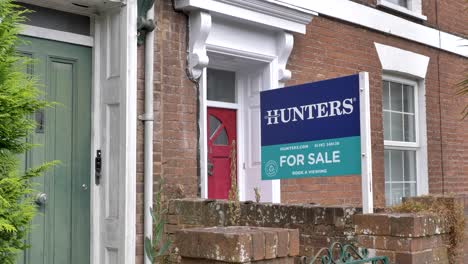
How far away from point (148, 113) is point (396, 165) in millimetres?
4622

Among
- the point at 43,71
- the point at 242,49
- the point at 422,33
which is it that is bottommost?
the point at 43,71

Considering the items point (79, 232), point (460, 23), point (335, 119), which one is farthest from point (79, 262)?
point (460, 23)

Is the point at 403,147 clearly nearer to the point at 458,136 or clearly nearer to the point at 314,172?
the point at 458,136

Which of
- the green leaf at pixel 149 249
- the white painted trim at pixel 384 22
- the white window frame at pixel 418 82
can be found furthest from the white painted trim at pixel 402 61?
the green leaf at pixel 149 249

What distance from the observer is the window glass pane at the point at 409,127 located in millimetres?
9273

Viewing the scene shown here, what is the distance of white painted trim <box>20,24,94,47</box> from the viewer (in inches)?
210

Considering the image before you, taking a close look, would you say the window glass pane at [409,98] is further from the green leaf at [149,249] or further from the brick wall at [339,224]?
the green leaf at [149,249]

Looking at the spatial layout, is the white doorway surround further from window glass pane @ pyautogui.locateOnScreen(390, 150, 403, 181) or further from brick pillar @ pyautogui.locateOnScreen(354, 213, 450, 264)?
window glass pane @ pyautogui.locateOnScreen(390, 150, 403, 181)

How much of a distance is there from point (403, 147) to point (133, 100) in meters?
4.81

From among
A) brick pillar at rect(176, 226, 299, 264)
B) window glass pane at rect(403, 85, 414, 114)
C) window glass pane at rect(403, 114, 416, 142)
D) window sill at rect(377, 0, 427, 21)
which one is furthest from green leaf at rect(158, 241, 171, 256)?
window glass pane at rect(403, 85, 414, 114)

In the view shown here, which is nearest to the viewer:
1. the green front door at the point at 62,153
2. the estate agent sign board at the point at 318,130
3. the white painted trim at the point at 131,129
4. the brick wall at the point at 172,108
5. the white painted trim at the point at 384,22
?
the estate agent sign board at the point at 318,130

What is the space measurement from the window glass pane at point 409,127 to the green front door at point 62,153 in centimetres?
517

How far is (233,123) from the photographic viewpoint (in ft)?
23.4

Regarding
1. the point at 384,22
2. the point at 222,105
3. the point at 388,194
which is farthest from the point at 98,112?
the point at 388,194
